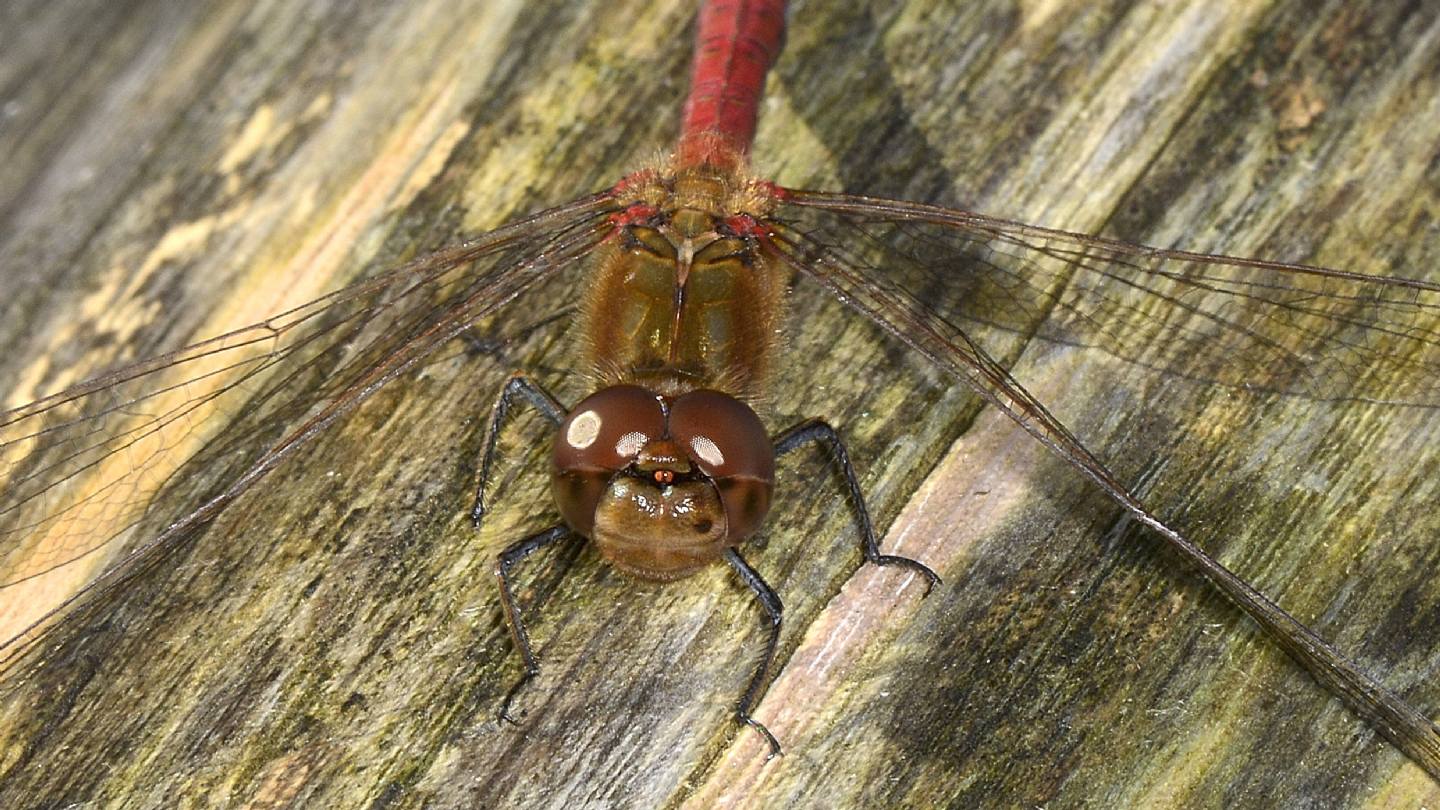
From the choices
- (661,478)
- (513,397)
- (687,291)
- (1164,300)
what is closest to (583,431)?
(661,478)

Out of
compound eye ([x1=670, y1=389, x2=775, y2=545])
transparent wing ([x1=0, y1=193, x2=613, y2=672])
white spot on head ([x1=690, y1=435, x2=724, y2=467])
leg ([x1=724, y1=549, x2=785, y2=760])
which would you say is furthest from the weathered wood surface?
white spot on head ([x1=690, y1=435, x2=724, y2=467])

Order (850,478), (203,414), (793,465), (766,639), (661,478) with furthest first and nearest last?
(203,414)
(793,465)
(850,478)
(766,639)
(661,478)

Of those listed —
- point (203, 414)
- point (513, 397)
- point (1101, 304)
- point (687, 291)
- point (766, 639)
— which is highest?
point (1101, 304)

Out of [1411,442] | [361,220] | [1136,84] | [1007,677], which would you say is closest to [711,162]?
[361,220]

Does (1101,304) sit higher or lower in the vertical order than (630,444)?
higher

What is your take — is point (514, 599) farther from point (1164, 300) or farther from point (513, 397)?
point (1164, 300)

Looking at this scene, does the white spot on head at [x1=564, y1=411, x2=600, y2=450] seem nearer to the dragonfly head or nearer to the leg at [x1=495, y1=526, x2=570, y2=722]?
the dragonfly head
